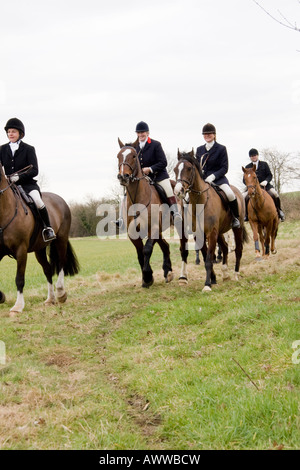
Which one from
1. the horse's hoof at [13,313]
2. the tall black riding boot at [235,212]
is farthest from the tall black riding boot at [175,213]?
the horse's hoof at [13,313]

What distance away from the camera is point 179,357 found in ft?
18.6

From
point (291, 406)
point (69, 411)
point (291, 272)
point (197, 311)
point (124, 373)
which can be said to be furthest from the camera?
point (291, 272)

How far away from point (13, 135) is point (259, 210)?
28.6ft

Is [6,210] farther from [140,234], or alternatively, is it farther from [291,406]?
[291,406]

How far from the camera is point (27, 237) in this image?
921 cm

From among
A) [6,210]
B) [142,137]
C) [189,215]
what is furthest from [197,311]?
[142,137]

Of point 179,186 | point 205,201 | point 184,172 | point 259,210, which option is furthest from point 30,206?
point 259,210

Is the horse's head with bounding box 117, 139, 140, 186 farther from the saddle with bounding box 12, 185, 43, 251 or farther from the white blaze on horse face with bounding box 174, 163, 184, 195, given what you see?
the saddle with bounding box 12, 185, 43, 251

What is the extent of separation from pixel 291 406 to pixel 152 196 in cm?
757

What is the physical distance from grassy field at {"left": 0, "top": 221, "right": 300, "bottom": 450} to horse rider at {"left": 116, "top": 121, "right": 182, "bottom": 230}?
9.51 feet

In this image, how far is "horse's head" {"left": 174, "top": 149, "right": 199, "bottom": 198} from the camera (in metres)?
9.12

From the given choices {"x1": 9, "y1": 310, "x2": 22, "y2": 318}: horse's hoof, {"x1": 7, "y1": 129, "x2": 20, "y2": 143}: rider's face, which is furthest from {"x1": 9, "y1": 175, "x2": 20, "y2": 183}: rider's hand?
{"x1": 9, "y1": 310, "x2": 22, "y2": 318}: horse's hoof

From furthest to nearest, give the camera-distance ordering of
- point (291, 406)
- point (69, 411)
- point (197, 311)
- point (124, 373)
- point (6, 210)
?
point (6, 210) → point (197, 311) → point (124, 373) → point (69, 411) → point (291, 406)

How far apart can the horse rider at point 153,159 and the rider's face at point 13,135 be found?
2.95 metres
